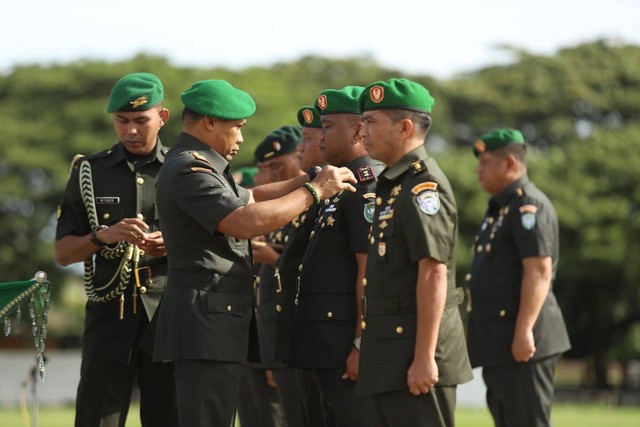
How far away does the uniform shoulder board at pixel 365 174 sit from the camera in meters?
6.45

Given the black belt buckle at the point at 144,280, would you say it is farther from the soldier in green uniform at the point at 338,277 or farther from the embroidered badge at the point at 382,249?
the embroidered badge at the point at 382,249

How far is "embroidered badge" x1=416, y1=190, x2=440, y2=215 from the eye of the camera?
5.32 meters

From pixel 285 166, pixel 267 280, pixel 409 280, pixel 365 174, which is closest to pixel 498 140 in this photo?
pixel 285 166

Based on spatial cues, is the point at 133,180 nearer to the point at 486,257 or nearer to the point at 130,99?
the point at 130,99

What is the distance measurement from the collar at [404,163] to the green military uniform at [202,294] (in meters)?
0.75

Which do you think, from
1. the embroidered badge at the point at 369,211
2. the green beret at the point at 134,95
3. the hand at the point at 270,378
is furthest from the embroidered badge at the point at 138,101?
the hand at the point at 270,378

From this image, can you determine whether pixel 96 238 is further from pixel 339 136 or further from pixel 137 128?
pixel 339 136

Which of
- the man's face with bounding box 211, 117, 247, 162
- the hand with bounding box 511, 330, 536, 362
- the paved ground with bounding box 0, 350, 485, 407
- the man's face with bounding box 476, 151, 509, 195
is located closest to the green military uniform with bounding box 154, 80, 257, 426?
the man's face with bounding box 211, 117, 247, 162

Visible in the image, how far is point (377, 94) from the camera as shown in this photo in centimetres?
Result: 564

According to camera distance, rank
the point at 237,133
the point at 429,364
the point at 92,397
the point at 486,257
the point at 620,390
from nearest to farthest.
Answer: the point at 429,364, the point at 237,133, the point at 92,397, the point at 486,257, the point at 620,390

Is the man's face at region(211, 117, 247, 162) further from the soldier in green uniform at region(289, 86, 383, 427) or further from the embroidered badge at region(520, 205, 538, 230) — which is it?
the embroidered badge at region(520, 205, 538, 230)

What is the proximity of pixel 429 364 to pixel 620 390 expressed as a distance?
2895cm

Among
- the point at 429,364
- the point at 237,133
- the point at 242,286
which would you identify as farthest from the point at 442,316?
the point at 237,133

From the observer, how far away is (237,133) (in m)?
6.04
